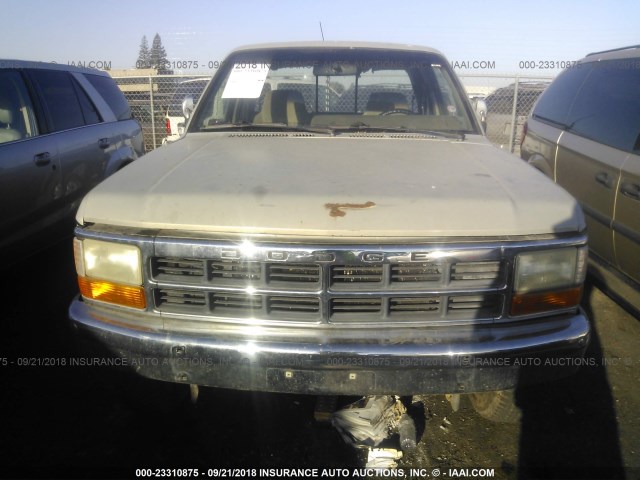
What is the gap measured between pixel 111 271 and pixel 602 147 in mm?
3455

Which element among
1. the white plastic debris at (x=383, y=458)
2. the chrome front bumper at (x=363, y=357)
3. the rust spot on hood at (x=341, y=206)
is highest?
the rust spot on hood at (x=341, y=206)

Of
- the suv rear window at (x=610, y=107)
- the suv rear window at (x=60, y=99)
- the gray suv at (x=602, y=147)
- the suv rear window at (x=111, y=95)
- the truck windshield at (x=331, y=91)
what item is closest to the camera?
the gray suv at (x=602, y=147)

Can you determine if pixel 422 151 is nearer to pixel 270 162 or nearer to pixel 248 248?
pixel 270 162

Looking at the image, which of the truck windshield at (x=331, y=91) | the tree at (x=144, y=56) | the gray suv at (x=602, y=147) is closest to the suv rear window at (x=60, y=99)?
the truck windshield at (x=331, y=91)

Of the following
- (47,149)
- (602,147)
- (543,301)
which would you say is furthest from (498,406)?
(47,149)

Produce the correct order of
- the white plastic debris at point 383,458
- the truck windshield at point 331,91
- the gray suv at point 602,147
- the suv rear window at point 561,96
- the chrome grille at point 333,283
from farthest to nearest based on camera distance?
the suv rear window at point 561,96 < the truck windshield at point 331,91 < the gray suv at point 602,147 < the white plastic debris at point 383,458 < the chrome grille at point 333,283

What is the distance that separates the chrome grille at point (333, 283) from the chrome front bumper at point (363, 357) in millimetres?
78

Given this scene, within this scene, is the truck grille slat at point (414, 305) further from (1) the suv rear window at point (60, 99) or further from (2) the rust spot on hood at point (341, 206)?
(1) the suv rear window at point (60, 99)

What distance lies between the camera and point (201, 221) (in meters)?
2.02

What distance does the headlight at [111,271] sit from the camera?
6.89 ft

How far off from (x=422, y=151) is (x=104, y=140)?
11.9 ft

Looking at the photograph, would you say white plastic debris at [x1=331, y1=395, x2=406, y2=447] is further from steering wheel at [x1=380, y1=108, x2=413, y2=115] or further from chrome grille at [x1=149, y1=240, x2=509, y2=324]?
steering wheel at [x1=380, y1=108, x2=413, y2=115]

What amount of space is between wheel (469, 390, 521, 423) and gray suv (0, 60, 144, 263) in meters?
3.42

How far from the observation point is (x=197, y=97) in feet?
33.5
